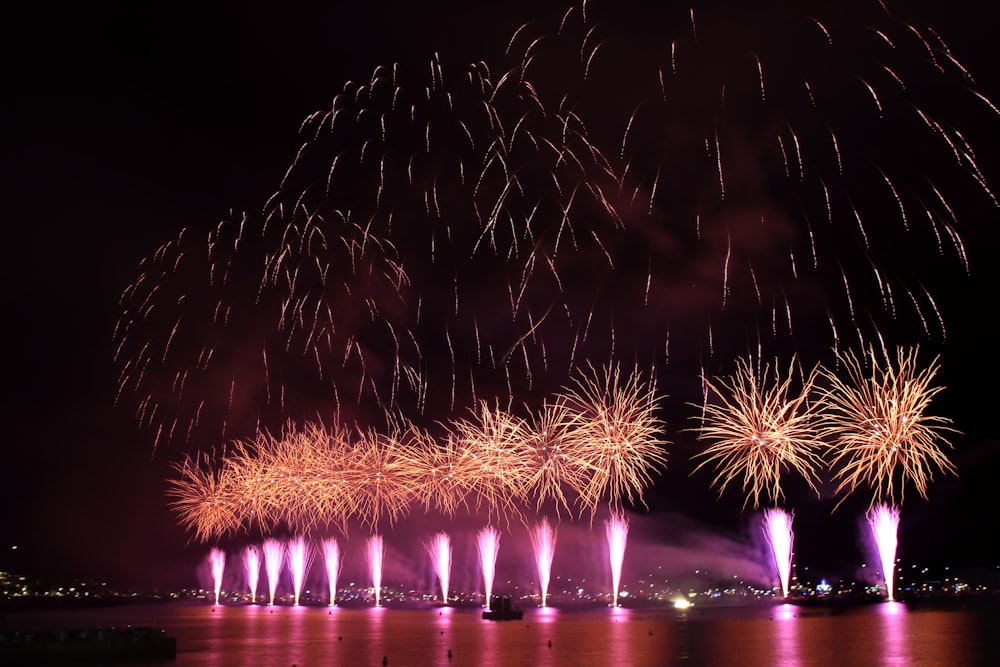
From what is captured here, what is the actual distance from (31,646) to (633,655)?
2481 centimetres

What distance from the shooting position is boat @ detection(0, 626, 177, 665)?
3912cm

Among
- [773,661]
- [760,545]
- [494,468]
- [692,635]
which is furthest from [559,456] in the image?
[760,545]

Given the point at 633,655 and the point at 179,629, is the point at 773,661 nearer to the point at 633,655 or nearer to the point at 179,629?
the point at 633,655

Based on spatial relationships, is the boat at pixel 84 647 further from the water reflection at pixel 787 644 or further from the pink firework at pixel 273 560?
the pink firework at pixel 273 560

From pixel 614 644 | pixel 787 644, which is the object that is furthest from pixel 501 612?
pixel 787 644

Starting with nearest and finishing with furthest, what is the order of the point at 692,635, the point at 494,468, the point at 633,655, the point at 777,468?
the point at 633,655 < the point at 777,468 < the point at 692,635 < the point at 494,468

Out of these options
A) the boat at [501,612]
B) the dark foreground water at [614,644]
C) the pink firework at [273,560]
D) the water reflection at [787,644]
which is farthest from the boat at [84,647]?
the pink firework at [273,560]

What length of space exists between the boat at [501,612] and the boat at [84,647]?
105ft

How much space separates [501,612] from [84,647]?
118ft

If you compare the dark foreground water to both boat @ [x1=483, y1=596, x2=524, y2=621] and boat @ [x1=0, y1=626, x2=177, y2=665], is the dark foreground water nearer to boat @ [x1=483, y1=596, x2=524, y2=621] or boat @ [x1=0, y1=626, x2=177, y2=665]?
boat @ [x1=0, y1=626, x2=177, y2=665]

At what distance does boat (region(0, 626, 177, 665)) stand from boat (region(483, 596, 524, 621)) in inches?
1261

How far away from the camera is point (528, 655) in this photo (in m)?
39.0

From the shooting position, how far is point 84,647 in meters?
41.2

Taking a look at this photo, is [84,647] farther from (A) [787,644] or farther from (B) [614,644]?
(A) [787,644]
